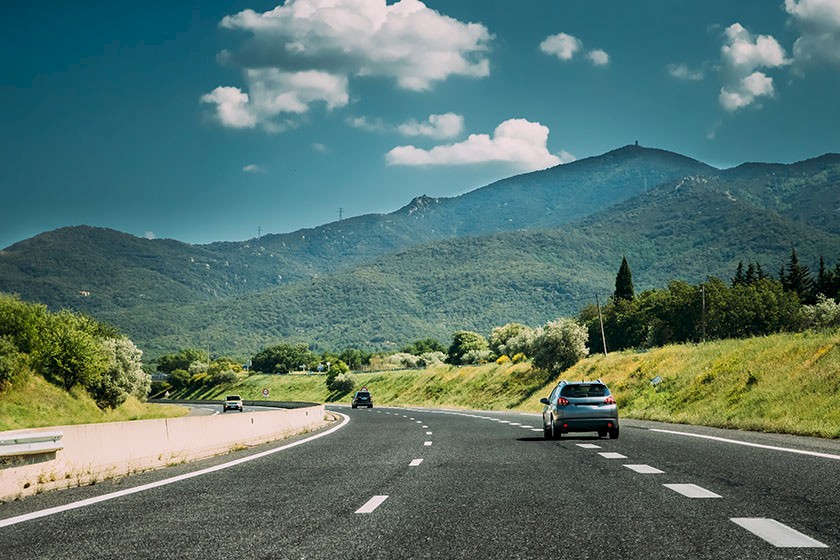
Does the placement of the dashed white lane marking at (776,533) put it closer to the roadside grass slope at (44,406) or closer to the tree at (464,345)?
the roadside grass slope at (44,406)

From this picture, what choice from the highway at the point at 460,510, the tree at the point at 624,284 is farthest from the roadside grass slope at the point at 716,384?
the tree at the point at 624,284

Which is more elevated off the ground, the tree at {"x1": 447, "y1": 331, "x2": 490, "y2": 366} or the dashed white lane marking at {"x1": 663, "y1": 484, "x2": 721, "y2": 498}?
the dashed white lane marking at {"x1": 663, "y1": 484, "x2": 721, "y2": 498}

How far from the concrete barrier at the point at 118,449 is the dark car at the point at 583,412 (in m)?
7.69

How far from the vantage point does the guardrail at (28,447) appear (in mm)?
10750

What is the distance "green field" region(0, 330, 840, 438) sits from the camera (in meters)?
28.6

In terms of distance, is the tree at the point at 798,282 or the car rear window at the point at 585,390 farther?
the tree at the point at 798,282

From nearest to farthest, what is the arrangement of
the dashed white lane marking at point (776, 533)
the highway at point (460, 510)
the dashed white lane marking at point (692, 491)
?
1. the dashed white lane marking at point (776, 533)
2. the highway at point (460, 510)
3. the dashed white lane marking at point (692, 491)

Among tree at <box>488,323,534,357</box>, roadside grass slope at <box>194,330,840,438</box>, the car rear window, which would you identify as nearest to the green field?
roadside grass slope at <box>194,330,840,438</box>

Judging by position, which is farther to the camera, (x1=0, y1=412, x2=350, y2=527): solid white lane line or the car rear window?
the car rear window

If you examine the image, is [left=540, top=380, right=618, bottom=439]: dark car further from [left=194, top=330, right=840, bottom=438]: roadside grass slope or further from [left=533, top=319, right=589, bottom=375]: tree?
[left=533, top=319, right=589, bottom=375]: tree

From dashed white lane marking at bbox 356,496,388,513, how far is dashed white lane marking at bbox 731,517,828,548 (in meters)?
3.50

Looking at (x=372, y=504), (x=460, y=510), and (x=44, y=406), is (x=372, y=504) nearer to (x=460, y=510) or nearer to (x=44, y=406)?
(x=460, y=510)

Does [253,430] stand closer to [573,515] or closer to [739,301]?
[573,515]

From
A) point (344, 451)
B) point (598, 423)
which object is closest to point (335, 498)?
point (344, 451)
